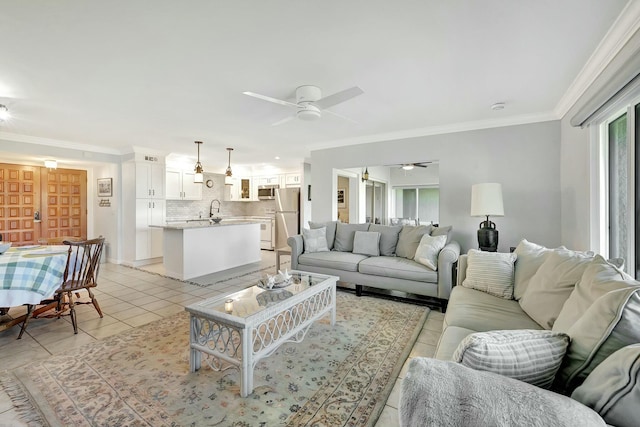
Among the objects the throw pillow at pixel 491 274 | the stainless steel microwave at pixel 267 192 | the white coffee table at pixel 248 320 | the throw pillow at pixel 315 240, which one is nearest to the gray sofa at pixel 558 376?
the throw pillow at pixel 491 274

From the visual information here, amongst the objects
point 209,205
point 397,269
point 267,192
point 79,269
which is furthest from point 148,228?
point 397,269

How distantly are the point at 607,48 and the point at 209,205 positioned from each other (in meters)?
7.72

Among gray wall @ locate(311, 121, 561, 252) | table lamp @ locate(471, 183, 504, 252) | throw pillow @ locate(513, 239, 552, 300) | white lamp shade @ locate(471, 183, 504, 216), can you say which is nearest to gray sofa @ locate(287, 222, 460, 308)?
table lamp @ locate(471, 183, 504, 252)

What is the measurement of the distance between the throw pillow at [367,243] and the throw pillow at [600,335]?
3.08 metres

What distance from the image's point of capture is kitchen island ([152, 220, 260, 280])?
4.53m

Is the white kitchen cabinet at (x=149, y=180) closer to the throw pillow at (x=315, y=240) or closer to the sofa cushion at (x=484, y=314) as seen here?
the throw pillow at (x=315, y=240)

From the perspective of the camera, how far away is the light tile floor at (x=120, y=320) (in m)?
2.11

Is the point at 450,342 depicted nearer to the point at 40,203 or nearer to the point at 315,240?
the point at 315,240

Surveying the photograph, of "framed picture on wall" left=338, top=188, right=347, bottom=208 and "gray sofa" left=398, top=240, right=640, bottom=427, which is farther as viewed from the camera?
"framed picture on wall" left=338, top=188, right=347, bottom=208

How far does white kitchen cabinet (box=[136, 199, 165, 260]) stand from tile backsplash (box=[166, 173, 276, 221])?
2.61 feet

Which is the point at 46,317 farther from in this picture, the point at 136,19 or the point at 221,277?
the point at 136,19

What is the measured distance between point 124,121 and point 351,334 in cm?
396

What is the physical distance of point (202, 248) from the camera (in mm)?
4762

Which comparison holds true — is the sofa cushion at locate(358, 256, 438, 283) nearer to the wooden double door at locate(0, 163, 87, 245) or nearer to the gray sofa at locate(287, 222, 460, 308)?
the gray sofa at locate(287, 222, 460, 308)
